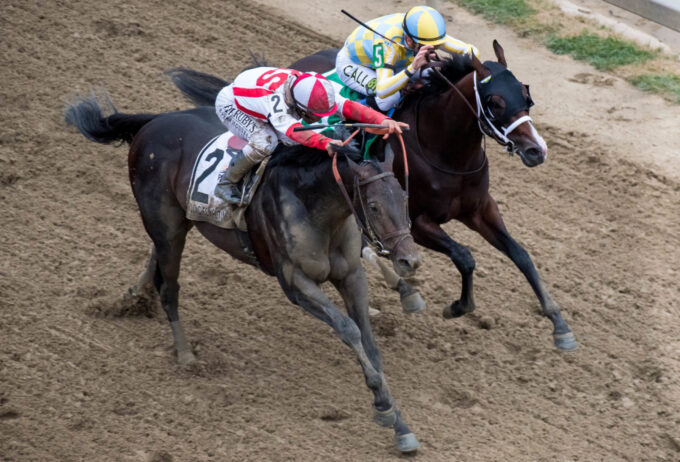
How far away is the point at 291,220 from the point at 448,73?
1.75m

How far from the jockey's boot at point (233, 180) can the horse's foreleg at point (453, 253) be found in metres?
1.35

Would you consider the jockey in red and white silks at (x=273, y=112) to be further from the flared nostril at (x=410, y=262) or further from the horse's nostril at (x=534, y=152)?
the horse's nostril at (x=534, y=152)

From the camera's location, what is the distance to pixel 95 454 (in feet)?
17.6

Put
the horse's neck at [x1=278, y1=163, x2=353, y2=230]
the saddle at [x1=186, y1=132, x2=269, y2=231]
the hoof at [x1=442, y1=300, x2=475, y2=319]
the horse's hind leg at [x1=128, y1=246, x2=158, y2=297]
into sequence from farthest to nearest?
1. the horse's hind leg at [x1=128, y1=246, x2=158, y2=297]
2. the hoof at [x1=442, y1=300, x2=475, y2=319]
3. the saddle at [x1=186, y1=132, x2=269, y2=231]
4. the horse's neck at [x1=278, y1=163, x2=353, y2=230]

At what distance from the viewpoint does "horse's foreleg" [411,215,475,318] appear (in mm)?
6121

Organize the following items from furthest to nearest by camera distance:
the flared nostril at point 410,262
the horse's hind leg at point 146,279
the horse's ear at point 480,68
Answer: the horse's hind leg at point 146,279 → the horse's ear at point 480,68 → the flared nostril at point 410,262

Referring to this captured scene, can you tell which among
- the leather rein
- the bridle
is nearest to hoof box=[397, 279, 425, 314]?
the leather rein

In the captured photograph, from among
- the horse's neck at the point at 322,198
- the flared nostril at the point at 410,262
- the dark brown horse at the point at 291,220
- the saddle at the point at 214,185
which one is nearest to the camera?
the flared nostril at the point at 410,262

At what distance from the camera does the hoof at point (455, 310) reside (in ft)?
20.6

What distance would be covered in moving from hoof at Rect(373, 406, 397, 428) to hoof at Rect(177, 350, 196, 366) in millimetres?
1605

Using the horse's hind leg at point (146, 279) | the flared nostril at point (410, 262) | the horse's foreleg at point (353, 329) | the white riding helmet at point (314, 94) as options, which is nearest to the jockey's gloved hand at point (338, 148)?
the white riding helmet at point (314, 94)

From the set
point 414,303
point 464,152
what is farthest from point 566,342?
point 464,152

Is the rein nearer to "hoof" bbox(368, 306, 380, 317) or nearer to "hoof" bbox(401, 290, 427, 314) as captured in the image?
"hoof" bbox(401, 290, 427, 314)

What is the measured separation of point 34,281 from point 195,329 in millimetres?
1306
